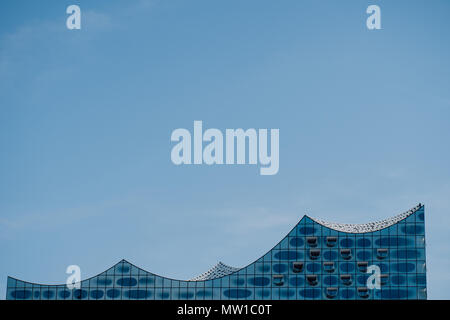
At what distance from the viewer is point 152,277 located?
5413 inches

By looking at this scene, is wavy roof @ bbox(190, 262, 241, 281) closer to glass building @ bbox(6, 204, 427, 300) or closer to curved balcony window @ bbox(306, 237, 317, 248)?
glass building @ bbox(6, 204, 427, 300)

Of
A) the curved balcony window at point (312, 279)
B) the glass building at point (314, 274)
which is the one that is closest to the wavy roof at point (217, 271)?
the glass building at point (314, 274)

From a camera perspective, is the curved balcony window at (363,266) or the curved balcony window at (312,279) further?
the curved balcony window at (312,279)

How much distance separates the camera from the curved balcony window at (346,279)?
133750mm

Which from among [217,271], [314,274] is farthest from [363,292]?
[217,271]

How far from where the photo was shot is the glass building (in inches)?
5246

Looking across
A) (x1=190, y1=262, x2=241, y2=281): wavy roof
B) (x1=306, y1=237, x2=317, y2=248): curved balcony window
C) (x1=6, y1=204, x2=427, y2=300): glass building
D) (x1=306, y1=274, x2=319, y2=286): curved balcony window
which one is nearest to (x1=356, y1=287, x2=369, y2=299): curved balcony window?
(x1=6, y1=204, x2=427, y2=300): glass building

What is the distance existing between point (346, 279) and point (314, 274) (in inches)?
205

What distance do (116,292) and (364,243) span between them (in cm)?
4164

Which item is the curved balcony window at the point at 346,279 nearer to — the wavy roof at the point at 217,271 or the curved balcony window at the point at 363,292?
the curved balcony window at the point at 363,292

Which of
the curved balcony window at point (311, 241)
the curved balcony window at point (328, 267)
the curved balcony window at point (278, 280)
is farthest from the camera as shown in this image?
the curved balcony window at point (311, 241)

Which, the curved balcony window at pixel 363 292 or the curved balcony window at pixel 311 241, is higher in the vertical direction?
the curved balcony window at pixel 311 241

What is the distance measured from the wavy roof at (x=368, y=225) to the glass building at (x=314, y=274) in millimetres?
409
